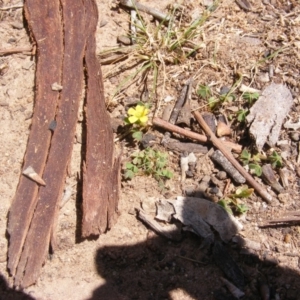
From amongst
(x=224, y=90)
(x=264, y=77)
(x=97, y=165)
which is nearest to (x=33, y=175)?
(x=97, y=165)

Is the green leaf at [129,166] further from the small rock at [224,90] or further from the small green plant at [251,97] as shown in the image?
the small green plant at [251,97]

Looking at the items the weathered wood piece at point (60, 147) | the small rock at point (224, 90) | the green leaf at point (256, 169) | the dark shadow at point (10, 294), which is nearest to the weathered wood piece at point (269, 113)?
the green leaf at point (256, 169)

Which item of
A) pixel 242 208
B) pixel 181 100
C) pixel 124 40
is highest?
pixel 124 40

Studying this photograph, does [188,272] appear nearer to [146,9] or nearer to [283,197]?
[283,197]

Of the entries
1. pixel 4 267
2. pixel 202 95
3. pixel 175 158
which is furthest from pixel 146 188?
pixel 4 267

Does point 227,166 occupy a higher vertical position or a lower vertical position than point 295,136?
lower

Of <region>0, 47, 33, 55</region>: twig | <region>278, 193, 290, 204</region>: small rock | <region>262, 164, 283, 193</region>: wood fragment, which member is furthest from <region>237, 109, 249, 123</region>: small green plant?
<region>0, 47, 33, 55</region>: twig

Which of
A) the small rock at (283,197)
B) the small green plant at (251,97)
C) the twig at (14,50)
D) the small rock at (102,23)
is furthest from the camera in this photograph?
the small rock at (102,23)
